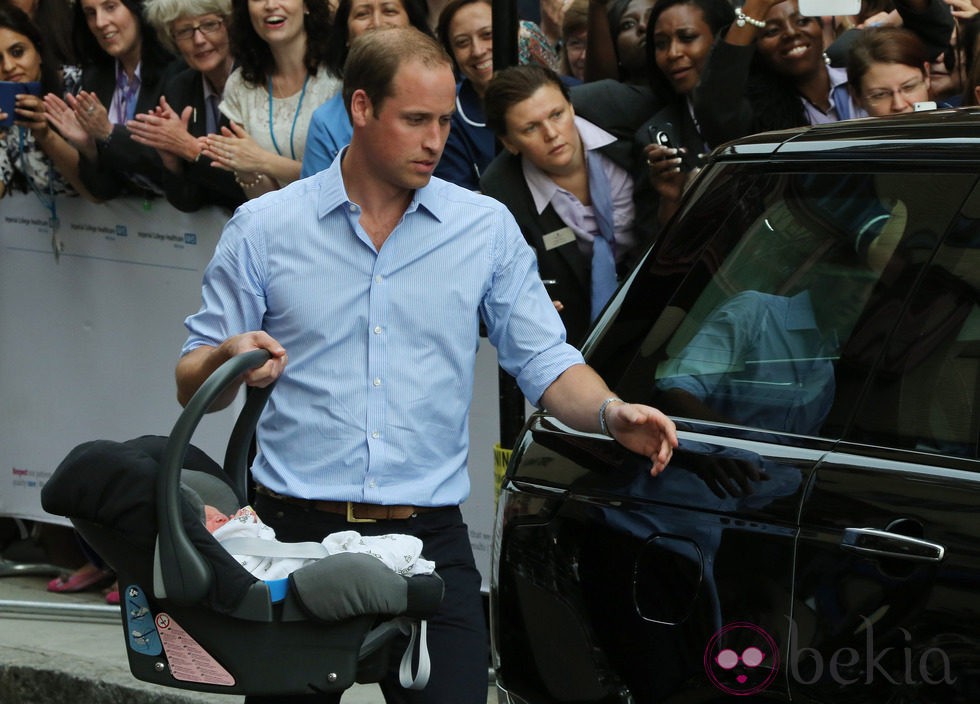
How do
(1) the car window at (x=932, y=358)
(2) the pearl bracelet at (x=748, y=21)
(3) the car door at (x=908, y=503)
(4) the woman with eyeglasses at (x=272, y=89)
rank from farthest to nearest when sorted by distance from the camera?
(4) the woman with eyeglasses at (x=272, y=89) → (2) the pearl bracelet at (x=748, y=21) → (1) the car window at (x=932, y=358) → (3) the car door at (x=908, y=503)

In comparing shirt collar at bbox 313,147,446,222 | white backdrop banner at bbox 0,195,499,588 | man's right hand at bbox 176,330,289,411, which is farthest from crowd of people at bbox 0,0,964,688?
man's right hand at bbox 176,330,289,411

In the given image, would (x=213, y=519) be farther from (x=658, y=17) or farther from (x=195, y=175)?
(x=195, y=175)

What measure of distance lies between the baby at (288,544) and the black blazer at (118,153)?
11.2 ft

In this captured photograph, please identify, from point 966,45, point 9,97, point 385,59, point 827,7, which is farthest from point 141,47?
point 385,59

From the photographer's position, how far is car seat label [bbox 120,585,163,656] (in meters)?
2.74

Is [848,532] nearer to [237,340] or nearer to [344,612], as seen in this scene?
[344,612]

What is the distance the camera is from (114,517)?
8.79 feet

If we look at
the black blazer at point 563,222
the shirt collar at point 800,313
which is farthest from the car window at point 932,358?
the black blazer at point 563,222

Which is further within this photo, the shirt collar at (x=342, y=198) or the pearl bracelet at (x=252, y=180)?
the pearl bracelet at (x=252, y=180)

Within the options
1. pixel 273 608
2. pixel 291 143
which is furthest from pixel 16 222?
pixel 273 608

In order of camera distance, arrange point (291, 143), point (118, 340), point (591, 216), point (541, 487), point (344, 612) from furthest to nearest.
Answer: point (118, 340) < point (291, 143) < point (591, 216) < point (541, 487) < point (344, 612)

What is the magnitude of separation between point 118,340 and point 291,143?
4.43 feet

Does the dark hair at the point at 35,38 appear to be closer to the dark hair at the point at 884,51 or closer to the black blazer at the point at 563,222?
the black blazer at the point at 563,222

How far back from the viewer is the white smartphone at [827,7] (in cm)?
450
